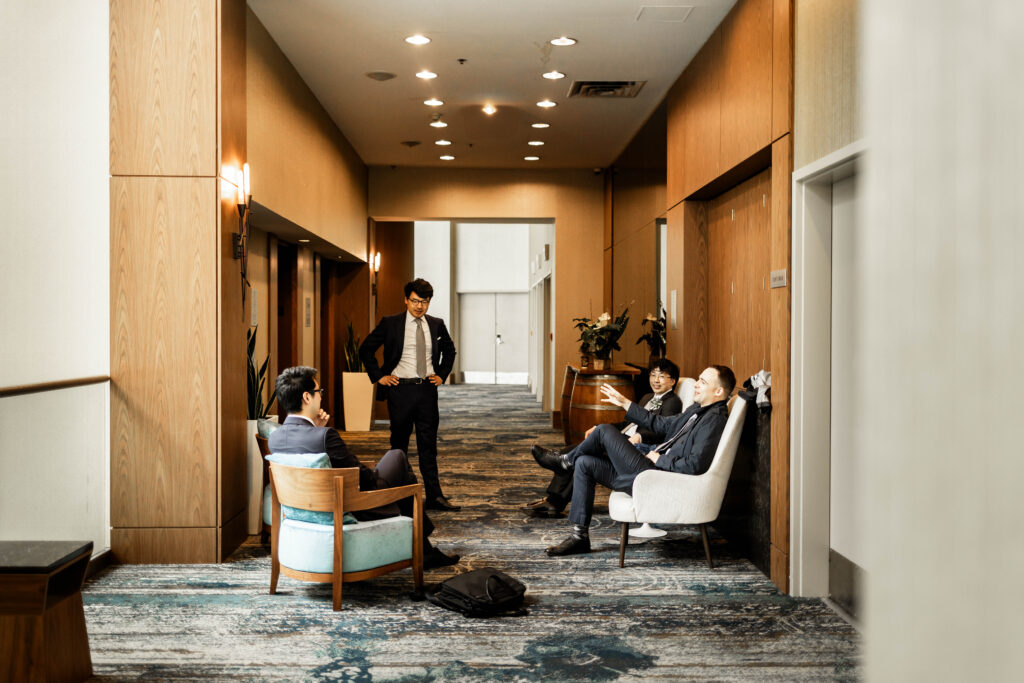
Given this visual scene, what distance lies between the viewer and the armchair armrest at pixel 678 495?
4.19m

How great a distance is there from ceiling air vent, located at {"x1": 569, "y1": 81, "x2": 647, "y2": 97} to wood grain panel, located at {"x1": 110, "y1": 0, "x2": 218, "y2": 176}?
3.27 metres

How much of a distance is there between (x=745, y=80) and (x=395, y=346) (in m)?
2.88

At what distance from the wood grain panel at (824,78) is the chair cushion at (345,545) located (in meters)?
2.61

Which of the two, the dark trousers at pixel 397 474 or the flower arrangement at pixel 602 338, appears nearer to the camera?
the dark trousers at pixel 397 474

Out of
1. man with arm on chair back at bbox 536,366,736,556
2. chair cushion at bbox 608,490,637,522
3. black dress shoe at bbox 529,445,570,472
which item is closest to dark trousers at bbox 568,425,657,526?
man with arm on chair back at bbox 536,366,736,556

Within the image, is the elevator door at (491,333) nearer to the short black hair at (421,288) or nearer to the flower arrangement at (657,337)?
the flower arrangement at (657,337)

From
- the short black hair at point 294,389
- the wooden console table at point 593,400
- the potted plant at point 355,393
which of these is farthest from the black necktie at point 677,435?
the potted plant at point 355,393

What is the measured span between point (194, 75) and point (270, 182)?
136cm

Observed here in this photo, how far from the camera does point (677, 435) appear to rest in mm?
4723

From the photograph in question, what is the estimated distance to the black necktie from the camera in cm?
456

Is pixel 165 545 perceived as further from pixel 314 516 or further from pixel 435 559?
pixel 435 559

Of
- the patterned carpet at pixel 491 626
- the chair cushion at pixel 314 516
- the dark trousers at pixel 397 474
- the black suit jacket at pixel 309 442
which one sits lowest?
the patterned carpet at pixel 491 626

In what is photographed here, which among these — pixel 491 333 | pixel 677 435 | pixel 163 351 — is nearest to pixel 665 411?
pixel 677 435

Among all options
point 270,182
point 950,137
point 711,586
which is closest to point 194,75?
point 270,182
